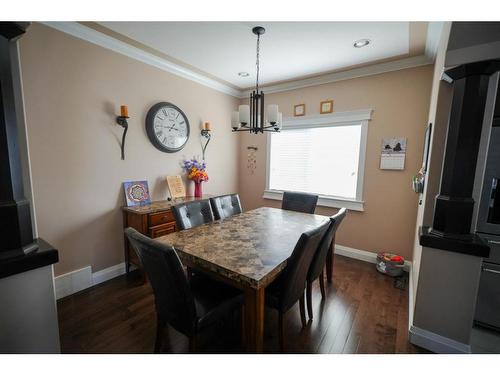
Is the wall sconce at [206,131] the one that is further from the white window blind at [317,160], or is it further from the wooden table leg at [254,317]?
the wooden table leg at [254,317]

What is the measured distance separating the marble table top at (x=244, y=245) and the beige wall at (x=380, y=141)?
43.4 inches

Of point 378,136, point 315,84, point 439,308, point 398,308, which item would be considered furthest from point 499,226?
point 315,84

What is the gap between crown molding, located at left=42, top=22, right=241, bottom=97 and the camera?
201 centimetres

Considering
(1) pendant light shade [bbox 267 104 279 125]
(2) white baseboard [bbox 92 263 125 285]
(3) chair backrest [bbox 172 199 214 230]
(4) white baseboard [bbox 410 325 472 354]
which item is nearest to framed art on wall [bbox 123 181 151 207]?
(2) white baseboard [bbox 92 263 125 285]

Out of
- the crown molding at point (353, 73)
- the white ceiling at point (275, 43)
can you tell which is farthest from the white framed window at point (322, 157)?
the white ceiling at point (275, 43)

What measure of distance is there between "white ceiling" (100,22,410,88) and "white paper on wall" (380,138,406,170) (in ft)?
3.18

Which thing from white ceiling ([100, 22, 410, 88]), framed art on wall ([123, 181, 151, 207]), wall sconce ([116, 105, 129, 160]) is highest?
white ceiling ([100, 22, 410, 88])

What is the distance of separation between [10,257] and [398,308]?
9.07 feet

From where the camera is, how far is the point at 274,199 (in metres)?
3.83

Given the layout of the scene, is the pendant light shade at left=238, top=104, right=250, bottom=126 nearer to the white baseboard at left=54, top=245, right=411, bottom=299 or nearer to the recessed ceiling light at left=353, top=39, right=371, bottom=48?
the recessed ceiling light at left=353, top=39, right=371, bottom=48

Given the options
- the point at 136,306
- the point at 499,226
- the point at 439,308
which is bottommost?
the point at 136,306

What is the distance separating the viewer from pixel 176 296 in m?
1.21

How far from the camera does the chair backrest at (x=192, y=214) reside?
6.53 feet

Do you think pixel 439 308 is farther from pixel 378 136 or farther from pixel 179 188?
pixel 179 188
